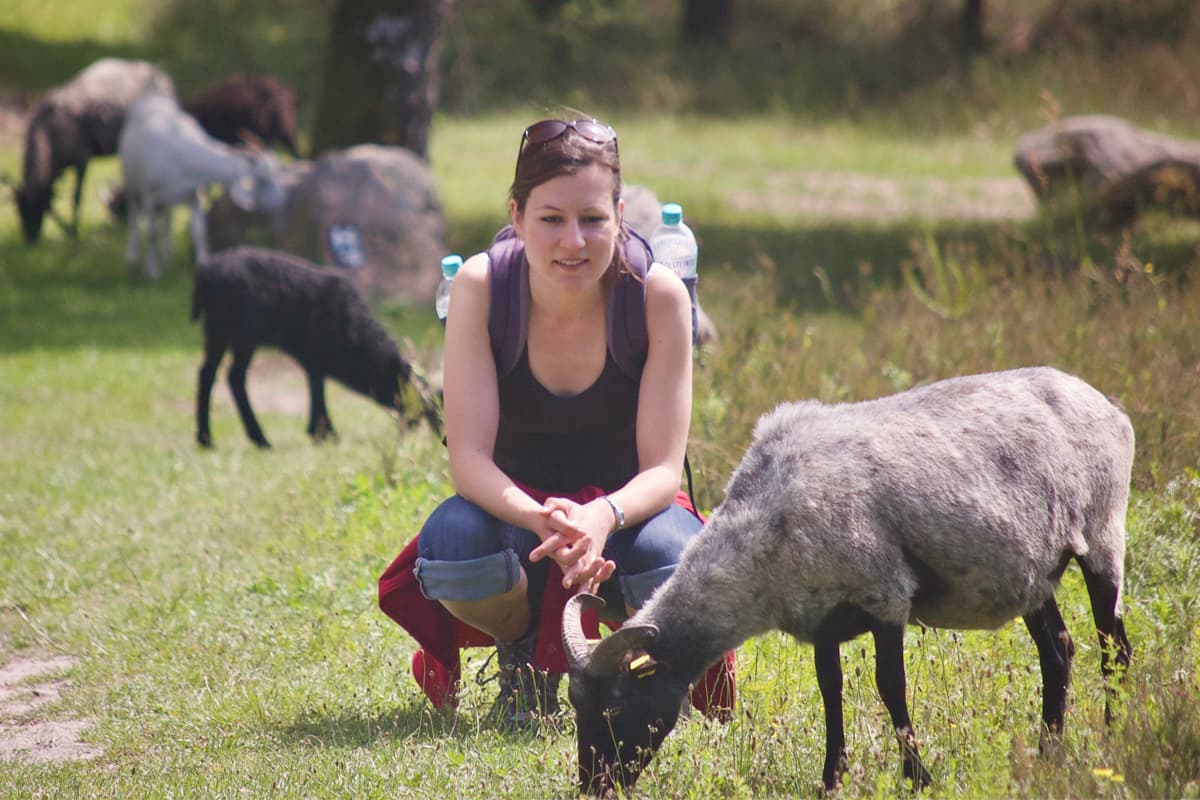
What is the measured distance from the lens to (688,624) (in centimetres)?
327

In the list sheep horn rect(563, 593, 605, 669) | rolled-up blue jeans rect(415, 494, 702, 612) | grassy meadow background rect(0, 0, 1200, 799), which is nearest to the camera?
sheep horn rect(563, 593, 605, 669)

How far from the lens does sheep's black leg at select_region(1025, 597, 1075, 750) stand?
3.47m

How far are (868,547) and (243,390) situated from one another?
6153 millimetres

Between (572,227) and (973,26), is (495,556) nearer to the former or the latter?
(572,227)

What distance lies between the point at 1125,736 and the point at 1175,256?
9209 mm

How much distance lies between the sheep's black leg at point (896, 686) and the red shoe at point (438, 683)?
1.41m

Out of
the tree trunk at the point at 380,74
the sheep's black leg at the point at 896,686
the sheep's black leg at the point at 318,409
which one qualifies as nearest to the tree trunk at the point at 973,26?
the tree trunk at the point at 380,74

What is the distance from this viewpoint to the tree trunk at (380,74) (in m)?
13.2

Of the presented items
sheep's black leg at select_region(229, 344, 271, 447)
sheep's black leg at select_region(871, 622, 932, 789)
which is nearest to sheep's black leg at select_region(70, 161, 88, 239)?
sheep's black leg at select_region(229, 344, 271, 447)

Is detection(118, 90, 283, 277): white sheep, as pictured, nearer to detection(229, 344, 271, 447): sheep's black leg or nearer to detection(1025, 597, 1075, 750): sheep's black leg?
detection(229, 344, 271, 447): sheep's black leg

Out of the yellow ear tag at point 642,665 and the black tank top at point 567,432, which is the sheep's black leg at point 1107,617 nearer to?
the yellow ear tag at point 642,665

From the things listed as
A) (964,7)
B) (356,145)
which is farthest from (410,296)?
(964,7)

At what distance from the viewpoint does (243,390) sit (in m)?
8.60

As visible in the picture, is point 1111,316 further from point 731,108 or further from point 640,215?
point 731,108
